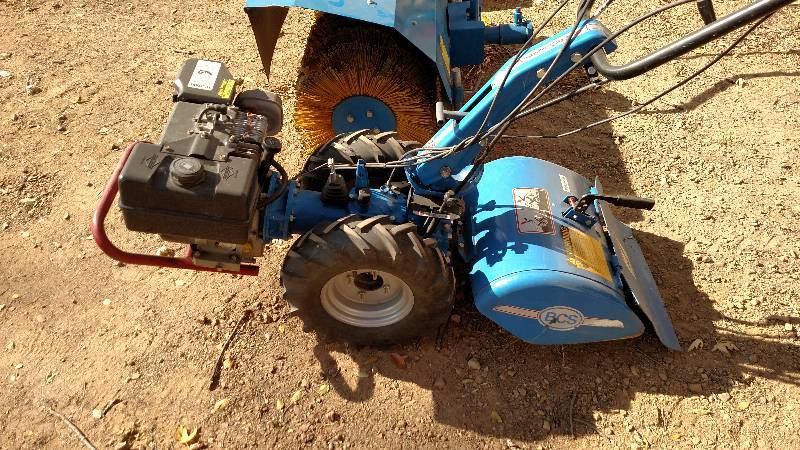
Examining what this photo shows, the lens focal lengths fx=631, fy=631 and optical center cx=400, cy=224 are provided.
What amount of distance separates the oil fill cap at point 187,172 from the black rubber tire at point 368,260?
0.66 metres

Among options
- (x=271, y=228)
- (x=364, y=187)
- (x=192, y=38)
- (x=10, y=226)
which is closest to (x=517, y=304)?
(x=364, y=187)

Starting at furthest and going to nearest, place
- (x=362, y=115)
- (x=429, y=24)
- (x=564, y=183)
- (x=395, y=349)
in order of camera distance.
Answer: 1. (x=362, y=115)
2. (x=429, y=24)
3. (x=564, y=183)
4. (x=395, y=349)

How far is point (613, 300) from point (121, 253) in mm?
2409

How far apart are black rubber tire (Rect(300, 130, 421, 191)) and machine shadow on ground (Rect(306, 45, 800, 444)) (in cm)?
95

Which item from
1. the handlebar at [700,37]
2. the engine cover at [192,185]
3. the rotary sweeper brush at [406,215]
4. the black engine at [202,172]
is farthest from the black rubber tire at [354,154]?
the handlebar at [700,37]

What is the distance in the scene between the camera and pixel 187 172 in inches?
101

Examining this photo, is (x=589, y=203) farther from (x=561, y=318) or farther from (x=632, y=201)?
(x=561, y=318)

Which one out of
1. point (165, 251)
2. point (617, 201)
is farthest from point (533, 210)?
point (165, 251)

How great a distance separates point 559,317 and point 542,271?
31cm

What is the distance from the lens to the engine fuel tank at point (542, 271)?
314cm

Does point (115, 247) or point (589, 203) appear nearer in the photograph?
point (115, 247)

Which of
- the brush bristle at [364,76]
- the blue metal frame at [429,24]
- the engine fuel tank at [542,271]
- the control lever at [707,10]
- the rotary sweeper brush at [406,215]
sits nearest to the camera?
the control lever at [707,10]

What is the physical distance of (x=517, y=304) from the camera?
3.19 m

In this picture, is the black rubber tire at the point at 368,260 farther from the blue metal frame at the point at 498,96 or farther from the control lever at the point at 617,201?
the control lever at the point at 617,201
